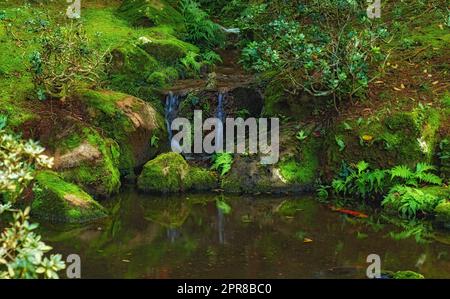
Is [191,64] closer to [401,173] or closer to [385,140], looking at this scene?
[385,140]

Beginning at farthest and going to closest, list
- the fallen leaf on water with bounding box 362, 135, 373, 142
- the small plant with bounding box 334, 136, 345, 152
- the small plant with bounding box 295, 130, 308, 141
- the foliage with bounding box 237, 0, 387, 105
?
the small plant with bounding box 295, 130, 308, 141, the foliage with bounding box 237, 0, 387, 105, the small plant with bounding box 334, 136, 345, 152, the fallen leaf on water with bounding box 362, 135, 373, 142

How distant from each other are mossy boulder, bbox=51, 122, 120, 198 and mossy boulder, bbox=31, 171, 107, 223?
908mm

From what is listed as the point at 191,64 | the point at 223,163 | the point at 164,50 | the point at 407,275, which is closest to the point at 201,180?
the point at 223,163

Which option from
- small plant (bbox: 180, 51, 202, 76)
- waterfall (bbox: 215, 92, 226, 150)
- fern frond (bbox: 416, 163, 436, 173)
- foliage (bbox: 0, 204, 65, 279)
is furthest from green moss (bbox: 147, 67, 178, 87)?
foliage (bbox: 0, 204, 65, 279)

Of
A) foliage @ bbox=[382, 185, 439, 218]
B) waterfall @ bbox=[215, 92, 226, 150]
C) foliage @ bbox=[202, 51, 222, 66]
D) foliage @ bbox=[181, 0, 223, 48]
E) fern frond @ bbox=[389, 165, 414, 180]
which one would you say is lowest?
foliage @ bbox=[382, 185, 439, 218]

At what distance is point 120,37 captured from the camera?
16.5 m

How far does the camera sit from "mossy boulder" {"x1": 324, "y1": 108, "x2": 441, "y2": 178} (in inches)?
445

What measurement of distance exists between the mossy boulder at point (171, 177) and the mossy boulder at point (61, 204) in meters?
1.55

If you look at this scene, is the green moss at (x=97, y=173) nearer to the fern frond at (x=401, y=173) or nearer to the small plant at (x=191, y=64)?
the small plant at (x=191, y=64)

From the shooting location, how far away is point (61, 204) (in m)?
9.88

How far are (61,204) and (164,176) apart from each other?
7.56 feet

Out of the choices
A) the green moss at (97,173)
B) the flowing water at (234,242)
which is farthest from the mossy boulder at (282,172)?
the green moss at (97,173)

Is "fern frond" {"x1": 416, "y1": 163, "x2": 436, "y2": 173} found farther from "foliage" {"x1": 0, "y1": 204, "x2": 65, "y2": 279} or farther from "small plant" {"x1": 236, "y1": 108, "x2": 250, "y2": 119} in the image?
"foliage" {"x1": 0, "y1": 204, "x2": 65, "y2": 279}

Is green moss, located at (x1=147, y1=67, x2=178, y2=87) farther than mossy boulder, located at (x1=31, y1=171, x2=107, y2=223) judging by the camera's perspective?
Yes
